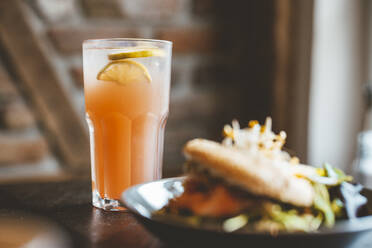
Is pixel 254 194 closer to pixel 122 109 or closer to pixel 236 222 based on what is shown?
pixel 236 222

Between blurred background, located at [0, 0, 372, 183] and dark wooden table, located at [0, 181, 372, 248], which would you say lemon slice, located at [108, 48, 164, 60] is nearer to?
dark wooden table, located at [0, 181, 372, 248]

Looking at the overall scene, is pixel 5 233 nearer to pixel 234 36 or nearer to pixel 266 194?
pixel 266 194

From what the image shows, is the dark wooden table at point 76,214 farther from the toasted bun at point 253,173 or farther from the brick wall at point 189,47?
the brick wall at point 189,47

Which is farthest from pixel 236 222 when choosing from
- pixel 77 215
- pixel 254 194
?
pixel 77 215

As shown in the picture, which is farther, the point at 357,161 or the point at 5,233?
the point at 357,161

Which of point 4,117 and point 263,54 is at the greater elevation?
point 263,54

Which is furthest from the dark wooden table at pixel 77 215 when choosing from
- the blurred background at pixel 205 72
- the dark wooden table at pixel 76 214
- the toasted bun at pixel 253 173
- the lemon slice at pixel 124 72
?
the blurred background at pixel 205 72

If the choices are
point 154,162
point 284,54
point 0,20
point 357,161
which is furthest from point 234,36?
point 154,162
